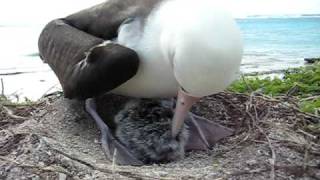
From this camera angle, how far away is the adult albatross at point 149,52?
3.48 metres

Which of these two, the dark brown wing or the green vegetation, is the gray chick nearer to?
the dark brown wing

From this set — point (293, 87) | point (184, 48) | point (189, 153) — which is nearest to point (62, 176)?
point (184, 48)

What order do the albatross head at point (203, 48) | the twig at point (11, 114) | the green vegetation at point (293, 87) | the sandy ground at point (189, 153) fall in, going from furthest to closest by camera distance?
the green vegetation at point (293, 87)
the twig at point (11, 114)
the sandy ground at point (189, 153)
the albatross head at point (203, 48)

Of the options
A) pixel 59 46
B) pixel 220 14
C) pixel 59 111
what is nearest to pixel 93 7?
pixel 59 46

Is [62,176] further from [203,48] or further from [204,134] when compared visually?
[204,134]

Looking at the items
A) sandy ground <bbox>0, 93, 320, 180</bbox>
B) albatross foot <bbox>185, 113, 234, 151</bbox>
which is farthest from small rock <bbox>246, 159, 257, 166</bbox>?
albatross foot <bbox>185, 113, 234, 151</bbox>

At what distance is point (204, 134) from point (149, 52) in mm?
838

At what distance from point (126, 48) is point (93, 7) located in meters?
0.96

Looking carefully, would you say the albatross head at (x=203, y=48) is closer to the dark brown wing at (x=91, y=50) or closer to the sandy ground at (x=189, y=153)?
the dark brown wing at (x=91, y=50)

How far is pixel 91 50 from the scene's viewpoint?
399 cm

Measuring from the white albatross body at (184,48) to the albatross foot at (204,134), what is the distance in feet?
1.29

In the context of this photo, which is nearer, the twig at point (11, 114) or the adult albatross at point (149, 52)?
the adult albatross at point (149, 52)

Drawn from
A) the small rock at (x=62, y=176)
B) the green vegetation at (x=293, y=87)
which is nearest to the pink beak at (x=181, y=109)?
the small rock at (x=62, y=176)

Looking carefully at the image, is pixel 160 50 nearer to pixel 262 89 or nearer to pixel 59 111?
pixel 59 111
